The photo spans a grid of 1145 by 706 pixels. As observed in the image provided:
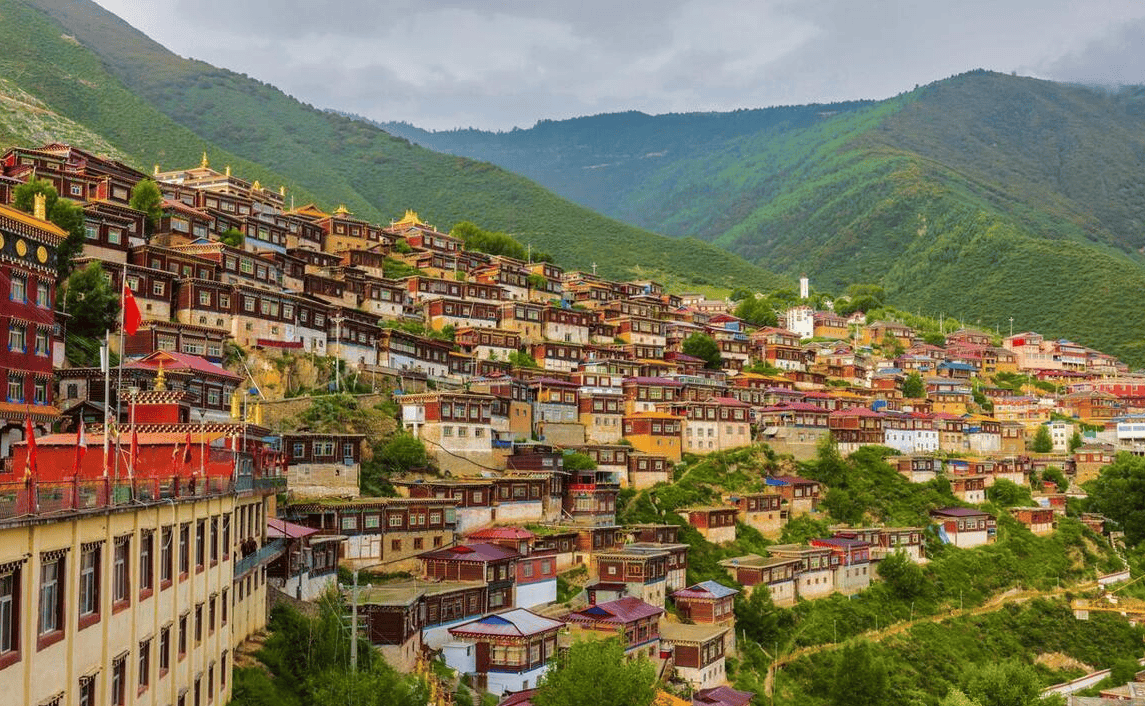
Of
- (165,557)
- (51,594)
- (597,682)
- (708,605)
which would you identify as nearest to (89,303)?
(597,682)

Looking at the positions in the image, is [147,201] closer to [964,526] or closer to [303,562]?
[303,562]

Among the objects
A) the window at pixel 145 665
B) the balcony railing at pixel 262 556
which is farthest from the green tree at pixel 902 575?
the window at pixel 145 665

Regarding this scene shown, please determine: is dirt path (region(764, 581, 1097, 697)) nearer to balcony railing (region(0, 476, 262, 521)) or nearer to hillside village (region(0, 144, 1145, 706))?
hillside village (region(0, 144, 1145, 706))

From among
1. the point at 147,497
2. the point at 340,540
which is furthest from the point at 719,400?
the point at 147,497

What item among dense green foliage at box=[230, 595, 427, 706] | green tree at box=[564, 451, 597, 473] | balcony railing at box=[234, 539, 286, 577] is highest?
green tree at box=[564, 451, 597, 473]

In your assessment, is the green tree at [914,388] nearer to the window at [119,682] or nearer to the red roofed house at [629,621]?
the red roofed house at [629,621]

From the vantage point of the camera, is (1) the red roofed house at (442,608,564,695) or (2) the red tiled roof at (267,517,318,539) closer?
(2) the red tiled roof at (267,517,318,539)

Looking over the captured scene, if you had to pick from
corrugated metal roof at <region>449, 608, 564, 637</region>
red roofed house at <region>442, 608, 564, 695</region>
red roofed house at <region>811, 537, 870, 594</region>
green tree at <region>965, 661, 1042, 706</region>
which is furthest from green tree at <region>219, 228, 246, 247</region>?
green tree at <region>965, 661, 1042, 706</region>
